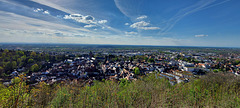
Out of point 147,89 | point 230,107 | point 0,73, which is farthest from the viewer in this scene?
point 0,73

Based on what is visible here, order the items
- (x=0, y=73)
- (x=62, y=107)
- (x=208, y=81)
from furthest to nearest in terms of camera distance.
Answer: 1. (x=0, y=73)
2. (x=208, y=81)
3. (x=62, y=107)

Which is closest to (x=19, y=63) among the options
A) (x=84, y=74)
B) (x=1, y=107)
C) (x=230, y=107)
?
(x=84, y=74)

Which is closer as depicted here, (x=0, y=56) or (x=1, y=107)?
(x=1, y=107)

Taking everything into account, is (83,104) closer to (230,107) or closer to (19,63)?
(230,107)

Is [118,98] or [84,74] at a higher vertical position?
[118,98]

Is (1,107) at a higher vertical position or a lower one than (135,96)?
higher

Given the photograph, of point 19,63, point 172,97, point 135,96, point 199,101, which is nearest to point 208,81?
point 199,101

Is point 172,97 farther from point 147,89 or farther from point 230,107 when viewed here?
point 230,107

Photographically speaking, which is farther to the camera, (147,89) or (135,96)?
(147,89)

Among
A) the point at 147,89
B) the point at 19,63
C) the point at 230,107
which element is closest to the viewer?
the point at 230,107
